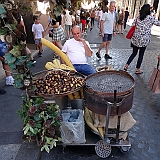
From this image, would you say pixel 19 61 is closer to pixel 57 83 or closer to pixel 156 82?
pixel 57 83

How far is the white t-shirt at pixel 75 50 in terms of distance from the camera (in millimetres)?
3553

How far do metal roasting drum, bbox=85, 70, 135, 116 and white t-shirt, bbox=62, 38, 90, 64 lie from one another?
0.81m

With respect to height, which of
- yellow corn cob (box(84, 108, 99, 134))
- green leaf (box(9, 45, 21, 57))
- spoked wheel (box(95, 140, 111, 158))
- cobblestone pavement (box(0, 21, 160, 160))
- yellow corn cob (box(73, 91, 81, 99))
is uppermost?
green leaf (box(9, 45, 21, 57))

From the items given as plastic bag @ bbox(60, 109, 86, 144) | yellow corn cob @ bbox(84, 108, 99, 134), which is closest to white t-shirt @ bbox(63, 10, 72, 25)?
yellow corn cob @ bbox(84, 108, 99, 134)

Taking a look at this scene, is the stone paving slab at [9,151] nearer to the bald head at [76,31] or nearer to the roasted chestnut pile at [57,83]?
the roasted chestnut pile at [57,83]

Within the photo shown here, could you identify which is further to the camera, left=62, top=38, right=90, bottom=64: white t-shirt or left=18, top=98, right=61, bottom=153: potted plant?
left=62, top=38, right=90, bottom=64: white t-shirt

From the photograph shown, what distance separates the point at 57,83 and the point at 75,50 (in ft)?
3.84

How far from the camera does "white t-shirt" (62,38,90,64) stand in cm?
355

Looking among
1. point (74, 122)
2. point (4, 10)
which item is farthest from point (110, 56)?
point (4, 10)

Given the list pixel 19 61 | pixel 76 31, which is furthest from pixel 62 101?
pixel 76 31

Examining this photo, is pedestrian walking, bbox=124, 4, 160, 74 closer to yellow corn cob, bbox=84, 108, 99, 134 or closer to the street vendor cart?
the street vendor cart

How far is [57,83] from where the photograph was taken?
2.58 m

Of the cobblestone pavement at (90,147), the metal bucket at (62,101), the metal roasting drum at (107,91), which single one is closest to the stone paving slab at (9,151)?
the cobblestone pavement at (90,147)

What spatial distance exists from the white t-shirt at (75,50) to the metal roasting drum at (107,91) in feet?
2.67
